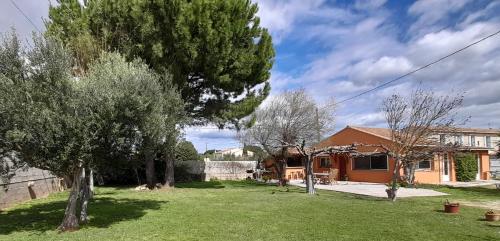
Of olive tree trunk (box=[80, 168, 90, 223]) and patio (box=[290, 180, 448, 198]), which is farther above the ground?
olive tree trunk (box=[80, 168, 90, 223])

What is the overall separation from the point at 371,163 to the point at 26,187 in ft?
70.1

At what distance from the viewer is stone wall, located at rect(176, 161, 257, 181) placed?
31.8 m

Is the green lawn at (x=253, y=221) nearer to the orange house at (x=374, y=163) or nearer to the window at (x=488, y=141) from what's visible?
the orange house at (x=374, y=163)

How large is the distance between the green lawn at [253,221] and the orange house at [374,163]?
12291mm

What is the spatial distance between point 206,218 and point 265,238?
127 inches

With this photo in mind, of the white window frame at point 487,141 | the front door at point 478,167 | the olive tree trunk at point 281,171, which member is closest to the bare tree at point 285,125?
the olive tree trunk at point 281,171

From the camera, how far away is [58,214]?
1261 centimetres

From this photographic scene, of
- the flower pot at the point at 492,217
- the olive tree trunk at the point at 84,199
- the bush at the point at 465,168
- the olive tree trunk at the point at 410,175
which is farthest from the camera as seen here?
the bush at the point at 465,168

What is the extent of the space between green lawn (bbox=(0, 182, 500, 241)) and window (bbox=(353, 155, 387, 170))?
40.2 feet

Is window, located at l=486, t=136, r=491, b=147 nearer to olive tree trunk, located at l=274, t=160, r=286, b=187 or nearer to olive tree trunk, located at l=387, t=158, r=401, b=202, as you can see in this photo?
olive tree trunk, located at l=274, t=160, r=286, b=187

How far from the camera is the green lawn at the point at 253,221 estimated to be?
930 cm

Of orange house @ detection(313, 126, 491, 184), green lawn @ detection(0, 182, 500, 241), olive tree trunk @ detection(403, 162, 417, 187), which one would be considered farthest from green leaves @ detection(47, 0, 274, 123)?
olive tree trunk @ detection(403, 162, 417, 187)

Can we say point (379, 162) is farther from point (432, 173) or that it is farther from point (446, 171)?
point (446, 171)

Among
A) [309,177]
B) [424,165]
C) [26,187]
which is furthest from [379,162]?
[26,187]
